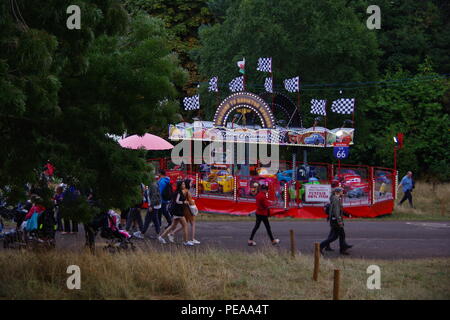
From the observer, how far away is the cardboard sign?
25.5 m

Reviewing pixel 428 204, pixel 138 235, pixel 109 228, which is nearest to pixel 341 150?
pixel 428 204

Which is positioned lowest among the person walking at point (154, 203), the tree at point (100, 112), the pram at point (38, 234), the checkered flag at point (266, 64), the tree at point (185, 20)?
the pram at point (38, 234)

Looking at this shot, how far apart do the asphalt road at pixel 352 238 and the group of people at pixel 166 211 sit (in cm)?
40

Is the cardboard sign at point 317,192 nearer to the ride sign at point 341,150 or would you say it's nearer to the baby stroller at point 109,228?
the ride sign at point 341,150

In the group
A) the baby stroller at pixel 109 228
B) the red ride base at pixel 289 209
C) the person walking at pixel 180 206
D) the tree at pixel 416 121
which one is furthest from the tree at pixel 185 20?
the baby stroller at pixel 109 228

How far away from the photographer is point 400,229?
22328mm

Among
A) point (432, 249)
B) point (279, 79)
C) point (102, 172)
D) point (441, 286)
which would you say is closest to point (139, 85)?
point (102, 172)

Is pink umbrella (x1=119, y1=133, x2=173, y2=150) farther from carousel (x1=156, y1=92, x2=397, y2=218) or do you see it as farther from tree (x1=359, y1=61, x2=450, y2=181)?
tree (x1=359, y1=61, x2=450, y2=181)

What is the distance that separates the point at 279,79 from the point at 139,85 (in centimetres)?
2804

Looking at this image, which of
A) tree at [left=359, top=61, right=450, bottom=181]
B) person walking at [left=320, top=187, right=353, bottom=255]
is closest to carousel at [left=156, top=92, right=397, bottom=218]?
person walking at [left=320, top=187, right=353, bottom=255]

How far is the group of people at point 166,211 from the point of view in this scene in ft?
56.9

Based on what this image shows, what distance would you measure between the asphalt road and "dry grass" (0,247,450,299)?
2280mm

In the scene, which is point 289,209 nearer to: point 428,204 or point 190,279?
point 428,204

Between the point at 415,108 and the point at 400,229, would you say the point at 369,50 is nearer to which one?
the point at 415,108
